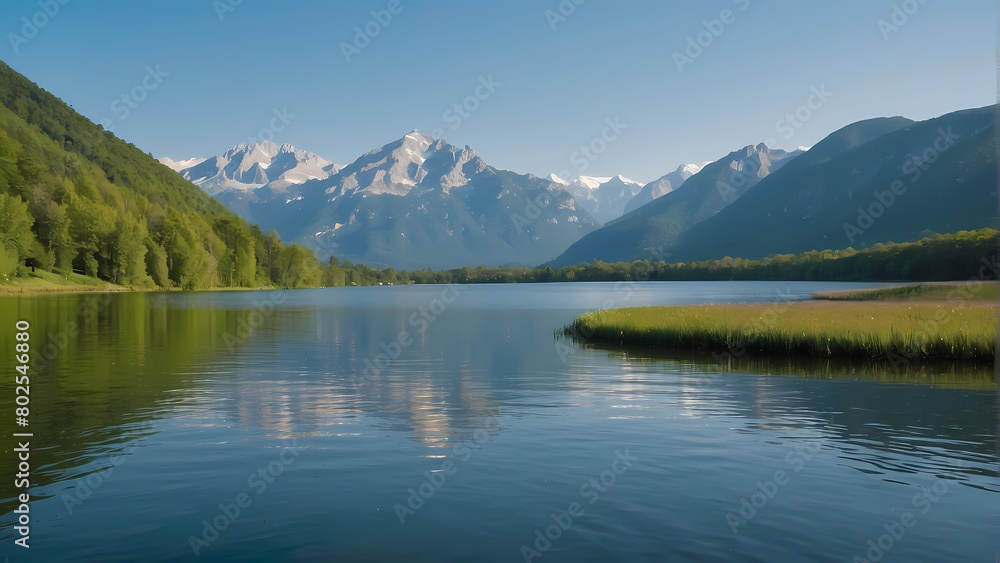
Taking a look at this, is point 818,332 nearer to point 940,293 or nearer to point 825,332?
point 825,332

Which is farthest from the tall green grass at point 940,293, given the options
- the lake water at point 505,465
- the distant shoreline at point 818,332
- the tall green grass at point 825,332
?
the lake water at point 505,465

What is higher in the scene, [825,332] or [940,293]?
[940,293]

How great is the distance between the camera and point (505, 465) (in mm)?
19500

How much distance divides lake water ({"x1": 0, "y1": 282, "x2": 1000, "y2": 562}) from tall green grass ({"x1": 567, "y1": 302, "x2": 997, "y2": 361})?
162 inches

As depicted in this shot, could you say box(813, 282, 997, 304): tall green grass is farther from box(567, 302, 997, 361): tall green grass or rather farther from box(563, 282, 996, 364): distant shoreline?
box(563, 282, 996, 364): distant shoreline

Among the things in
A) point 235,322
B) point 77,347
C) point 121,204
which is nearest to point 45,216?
point 121,204

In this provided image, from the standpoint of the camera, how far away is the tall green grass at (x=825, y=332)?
144 ft

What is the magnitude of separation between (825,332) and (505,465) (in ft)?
123

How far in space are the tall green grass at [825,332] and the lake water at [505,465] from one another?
162 inches

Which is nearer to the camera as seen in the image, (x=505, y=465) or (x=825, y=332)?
(x=505, y=465)

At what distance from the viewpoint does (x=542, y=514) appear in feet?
50.2

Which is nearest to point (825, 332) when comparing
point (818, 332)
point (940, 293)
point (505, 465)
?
point (818, 332)

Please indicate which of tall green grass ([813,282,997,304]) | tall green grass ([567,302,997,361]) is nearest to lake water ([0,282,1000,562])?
tall green grass ([567,302,997,361])

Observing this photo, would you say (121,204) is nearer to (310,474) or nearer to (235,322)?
(235,322)
